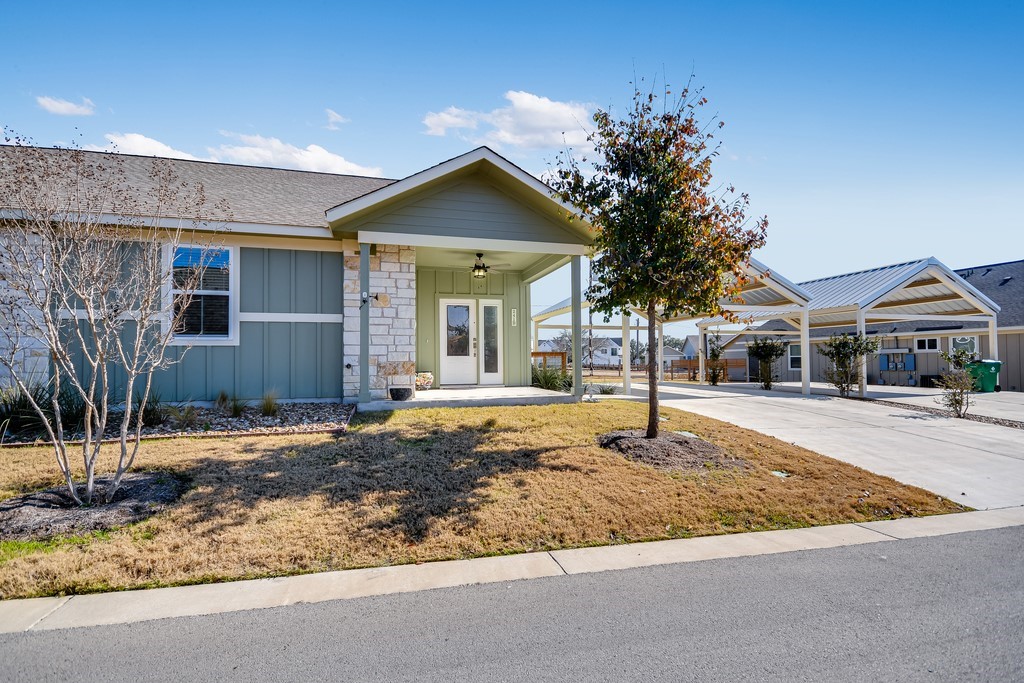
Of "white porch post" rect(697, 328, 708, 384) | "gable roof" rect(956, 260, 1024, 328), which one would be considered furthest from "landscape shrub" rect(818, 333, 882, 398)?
"gable roof" rect(956, 260, 1024, 328)

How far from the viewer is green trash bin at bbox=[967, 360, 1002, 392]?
16406 millimetres

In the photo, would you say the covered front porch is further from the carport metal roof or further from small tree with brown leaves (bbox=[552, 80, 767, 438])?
the carport metal roof

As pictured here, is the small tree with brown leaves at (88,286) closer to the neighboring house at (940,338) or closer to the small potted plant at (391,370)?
the small potted plant at (391,370)

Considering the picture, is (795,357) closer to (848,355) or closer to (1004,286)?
(1004,286)

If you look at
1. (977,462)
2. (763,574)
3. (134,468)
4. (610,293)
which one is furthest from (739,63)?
(134,468)

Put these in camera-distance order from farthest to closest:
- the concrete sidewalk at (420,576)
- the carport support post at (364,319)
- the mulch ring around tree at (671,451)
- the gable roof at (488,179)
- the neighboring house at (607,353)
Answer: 1. the neighboring house at (607,353)
2. the carport support post at (364,319)
3. the gable roof at (488,179)
4. the mulch ring around tree at (671,451)
5. the concrete sidewalk at (420,576)

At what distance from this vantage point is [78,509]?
4496 millimetres

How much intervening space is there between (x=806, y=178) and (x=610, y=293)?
5.74 metres

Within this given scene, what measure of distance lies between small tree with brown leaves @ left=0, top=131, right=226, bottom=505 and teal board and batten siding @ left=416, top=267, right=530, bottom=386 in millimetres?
4659

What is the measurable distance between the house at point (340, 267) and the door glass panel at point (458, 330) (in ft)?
6.20

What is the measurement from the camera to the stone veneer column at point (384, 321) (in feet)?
32.1

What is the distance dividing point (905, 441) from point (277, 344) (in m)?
10.8

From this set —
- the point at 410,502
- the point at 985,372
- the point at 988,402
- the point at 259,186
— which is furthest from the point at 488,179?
the point at 985,372

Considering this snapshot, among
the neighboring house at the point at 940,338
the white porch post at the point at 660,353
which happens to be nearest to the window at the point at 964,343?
the neighboring house at the point at 940,338
